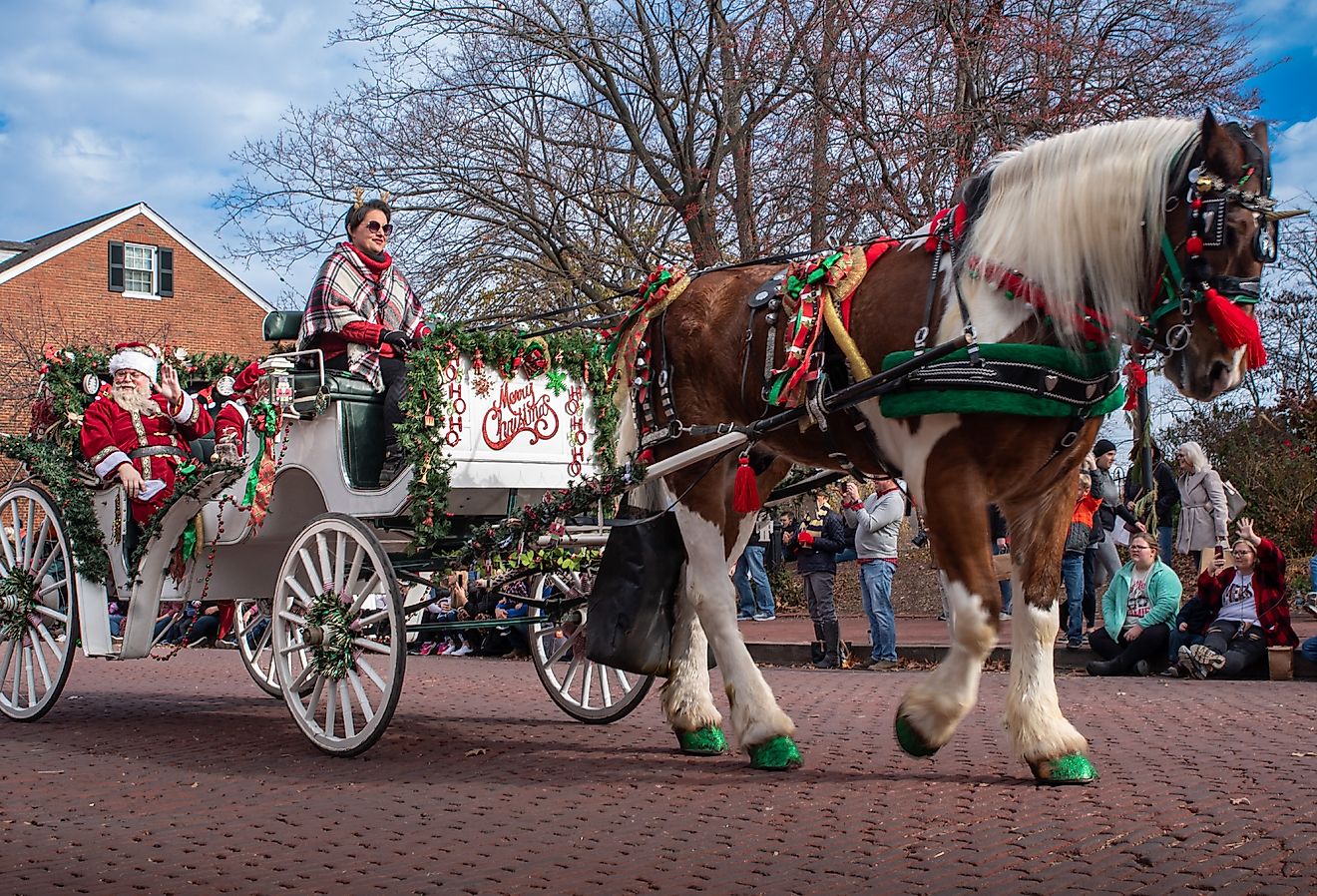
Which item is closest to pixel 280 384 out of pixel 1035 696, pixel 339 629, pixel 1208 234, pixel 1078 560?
pixel 339 629

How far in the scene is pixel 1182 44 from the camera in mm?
15531

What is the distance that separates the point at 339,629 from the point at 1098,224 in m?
3.99

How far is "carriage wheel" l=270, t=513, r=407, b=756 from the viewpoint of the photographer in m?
6.37

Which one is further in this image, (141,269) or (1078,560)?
(141,269)

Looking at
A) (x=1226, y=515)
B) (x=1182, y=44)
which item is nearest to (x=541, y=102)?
(x=1182, y=44)

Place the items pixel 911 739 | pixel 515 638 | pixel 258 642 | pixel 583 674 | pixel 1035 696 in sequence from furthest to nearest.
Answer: pixel 515 638, pixel 258 642, pixel 583 674, pixel 1035 696, pixel 911 739

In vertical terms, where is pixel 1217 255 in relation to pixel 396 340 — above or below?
below

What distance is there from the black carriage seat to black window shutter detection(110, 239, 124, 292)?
1122 inches

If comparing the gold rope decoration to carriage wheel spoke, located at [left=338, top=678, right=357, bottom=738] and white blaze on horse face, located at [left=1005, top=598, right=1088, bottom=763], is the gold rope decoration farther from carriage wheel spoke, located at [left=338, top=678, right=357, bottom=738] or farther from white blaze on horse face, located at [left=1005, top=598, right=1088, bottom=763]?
carriage wheel spoke, located at [left=338, top=678, right=357, bottom=738]

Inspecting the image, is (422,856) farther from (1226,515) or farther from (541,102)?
(541,102)

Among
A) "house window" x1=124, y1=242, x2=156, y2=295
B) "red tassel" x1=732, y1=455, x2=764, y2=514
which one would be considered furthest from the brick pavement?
"house window" x1=124, y1=242, x2=156, y2=295

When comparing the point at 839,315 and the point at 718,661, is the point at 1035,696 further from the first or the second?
the point at 839,315

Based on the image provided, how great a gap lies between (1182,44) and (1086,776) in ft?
41.3

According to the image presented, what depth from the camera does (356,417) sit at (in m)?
7.16
